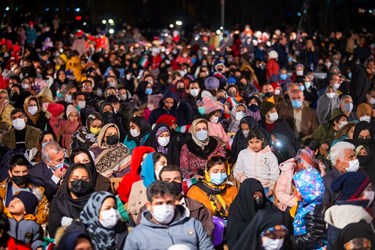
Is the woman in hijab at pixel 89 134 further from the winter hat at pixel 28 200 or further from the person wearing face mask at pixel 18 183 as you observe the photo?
the winter hat at pixel 28 200

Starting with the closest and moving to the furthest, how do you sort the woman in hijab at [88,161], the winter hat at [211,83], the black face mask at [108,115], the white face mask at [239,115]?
1. the woman in hijab at [88,161]
2. the black face mask at [108,115]
3. the white face mask at [239,115]
4. the winter hat at [211,83]

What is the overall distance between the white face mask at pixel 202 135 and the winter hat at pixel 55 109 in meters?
4.41

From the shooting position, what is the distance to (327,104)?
19.5m

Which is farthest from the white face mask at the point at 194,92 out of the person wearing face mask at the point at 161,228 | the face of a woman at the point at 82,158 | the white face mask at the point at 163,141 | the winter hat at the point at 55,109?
the person wearing face mask at the point at 161,228

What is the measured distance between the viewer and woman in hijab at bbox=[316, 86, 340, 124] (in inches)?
→ 756

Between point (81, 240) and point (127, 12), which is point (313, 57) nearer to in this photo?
point (81, 240)

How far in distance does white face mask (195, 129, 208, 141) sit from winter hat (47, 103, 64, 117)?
14.5 feet

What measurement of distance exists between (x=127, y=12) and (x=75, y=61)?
134ft

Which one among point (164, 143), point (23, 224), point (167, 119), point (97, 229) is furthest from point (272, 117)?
point (97, 229)

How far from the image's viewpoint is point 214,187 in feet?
35.6

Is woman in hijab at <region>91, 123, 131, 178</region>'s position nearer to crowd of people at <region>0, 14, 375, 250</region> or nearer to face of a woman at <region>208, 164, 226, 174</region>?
crowd of people at <region>0, 14, 375, 250</region>

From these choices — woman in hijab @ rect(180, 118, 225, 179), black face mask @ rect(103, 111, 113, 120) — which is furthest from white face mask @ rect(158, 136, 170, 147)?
black face mask @ rect(103, 111, 113, 120)

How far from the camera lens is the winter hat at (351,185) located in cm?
918

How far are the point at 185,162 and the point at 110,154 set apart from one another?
0.98m
